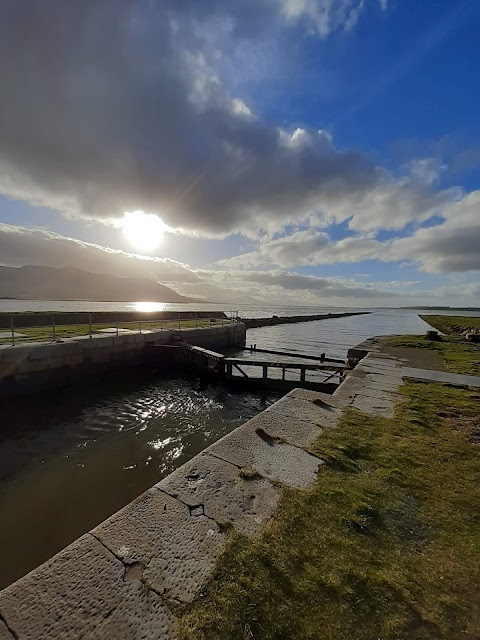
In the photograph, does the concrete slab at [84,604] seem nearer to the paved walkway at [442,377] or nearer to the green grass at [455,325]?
the paved walkway at [442,377]

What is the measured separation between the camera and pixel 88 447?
7.37 m

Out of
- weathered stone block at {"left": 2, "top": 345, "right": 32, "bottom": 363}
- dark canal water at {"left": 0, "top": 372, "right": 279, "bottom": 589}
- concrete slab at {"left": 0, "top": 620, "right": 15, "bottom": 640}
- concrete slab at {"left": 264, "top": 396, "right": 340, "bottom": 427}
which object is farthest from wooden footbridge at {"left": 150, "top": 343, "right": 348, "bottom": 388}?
concrete slab at {"left": 0, "top": 620, "right": 15, "bottom": 640}

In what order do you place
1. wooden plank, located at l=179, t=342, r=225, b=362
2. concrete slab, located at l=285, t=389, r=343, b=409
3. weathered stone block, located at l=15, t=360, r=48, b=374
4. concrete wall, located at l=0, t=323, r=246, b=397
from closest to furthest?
1. concrete slab, located at l=285, t=389, r=343, b=409
2. concrete wall, located at l=0, t=323, r=246, b=397
3. weathered stone block, located at l=15, t=360, r=48, b=374
4. wooden plank, located at l=179, t=342, r=225, b=362

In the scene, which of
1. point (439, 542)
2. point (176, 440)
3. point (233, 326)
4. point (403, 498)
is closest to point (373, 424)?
point (403, 498)

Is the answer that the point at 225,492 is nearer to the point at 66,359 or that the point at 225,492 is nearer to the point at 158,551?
the point at 158,551

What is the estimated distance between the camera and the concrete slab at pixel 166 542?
2289mm

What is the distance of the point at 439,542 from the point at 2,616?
3600mm

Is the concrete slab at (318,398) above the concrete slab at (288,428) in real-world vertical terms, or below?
above

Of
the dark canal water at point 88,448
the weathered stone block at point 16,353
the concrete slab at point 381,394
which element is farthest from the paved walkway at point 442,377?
the weathered stone block at point 16,353

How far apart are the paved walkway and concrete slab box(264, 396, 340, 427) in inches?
175

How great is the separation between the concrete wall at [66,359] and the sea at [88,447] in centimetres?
59

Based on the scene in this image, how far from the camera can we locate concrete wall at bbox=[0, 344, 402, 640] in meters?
2.01

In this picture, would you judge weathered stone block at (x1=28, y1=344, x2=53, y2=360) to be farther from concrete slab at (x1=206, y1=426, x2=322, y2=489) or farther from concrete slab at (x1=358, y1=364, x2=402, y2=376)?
concrete slab at (x1=358, y1=364, x2=402, y2=376)

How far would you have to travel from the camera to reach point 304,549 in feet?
8.21
